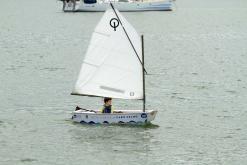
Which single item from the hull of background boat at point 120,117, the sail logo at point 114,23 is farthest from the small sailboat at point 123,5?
the hull of background boat at point 120,117

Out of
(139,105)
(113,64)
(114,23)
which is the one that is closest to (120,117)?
(113,64)

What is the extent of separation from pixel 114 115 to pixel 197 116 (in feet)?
26.3

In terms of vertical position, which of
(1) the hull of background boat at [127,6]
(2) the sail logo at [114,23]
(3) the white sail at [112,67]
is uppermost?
(1) the hull of background boat at [127,6]

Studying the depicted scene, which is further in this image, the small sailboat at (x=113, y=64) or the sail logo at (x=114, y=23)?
the small sailboat at (x=113, y=64)

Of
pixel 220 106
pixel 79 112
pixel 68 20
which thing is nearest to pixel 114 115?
pixel 79 112

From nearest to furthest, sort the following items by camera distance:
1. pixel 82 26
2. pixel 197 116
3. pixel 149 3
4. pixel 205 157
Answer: pixel 205 157
pixel 197 116
pixel 82 26
pixel 149 3

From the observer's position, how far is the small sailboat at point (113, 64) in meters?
49.2

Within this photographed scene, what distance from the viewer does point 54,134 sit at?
47.5m

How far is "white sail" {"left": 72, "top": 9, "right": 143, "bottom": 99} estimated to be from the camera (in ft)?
162

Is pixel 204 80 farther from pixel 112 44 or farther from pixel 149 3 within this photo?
pixel 149 3

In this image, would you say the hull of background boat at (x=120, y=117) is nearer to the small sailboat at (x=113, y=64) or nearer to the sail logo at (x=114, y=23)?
the small sailboat at (x=113, y=64)

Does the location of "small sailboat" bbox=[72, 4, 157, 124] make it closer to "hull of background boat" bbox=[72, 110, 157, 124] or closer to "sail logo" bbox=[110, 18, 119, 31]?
"sail logo" bbox=[110, 18, 119, 31]

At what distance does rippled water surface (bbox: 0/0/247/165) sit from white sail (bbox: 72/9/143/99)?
8.30ft

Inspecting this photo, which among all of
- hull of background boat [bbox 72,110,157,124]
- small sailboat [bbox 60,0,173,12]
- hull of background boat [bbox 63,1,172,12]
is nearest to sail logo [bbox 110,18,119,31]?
hull of background boat [bbox 72,110,157,124]
